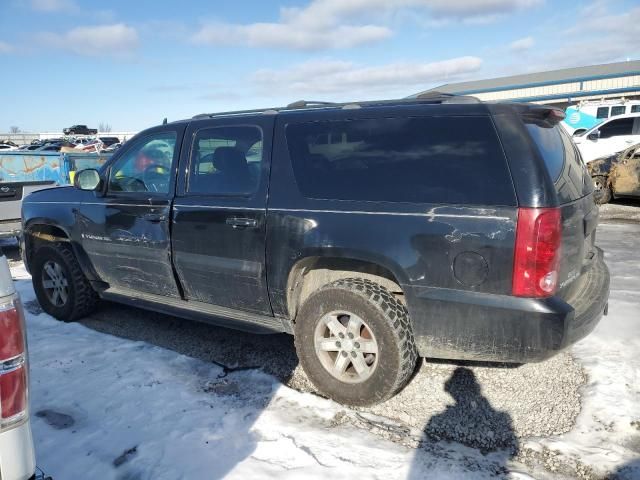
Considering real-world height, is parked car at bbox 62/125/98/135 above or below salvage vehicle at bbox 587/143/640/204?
above

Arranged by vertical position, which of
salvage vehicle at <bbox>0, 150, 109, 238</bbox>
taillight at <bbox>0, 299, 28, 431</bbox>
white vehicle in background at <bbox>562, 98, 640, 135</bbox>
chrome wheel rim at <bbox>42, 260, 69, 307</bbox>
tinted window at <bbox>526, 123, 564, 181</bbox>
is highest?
white vehicle in background at <bbox>562, 98, 640, 135</bbox>

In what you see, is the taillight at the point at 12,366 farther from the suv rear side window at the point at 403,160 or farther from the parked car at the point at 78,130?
the parked car at the point at 78,130

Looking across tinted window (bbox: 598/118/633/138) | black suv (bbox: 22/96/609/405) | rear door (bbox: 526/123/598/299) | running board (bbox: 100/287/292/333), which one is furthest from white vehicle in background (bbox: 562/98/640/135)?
running board (bbox: 100/287/292/333)

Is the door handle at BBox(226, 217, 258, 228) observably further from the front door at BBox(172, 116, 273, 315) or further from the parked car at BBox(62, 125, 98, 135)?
the parked car at BBox(62, 125, 98, 135)

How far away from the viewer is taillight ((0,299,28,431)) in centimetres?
166

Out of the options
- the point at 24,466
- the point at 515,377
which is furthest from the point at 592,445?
the point at 24,466

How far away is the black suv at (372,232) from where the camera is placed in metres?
2.69

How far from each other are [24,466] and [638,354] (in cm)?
401

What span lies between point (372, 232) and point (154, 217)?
6.34 feet

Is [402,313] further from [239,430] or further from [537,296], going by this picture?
[239,430]

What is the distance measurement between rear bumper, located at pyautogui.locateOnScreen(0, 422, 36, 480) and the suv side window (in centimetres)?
253

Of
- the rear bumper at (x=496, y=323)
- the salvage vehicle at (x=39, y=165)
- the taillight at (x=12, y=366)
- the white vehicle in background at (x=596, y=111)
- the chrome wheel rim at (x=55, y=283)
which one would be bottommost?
the chrome wheel rim at (x=55, y=283)

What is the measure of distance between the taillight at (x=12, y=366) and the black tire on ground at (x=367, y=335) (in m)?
1.83

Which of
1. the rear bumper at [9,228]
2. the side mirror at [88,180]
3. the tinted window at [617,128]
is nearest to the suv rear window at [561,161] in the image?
the side mirror at [88,180]
